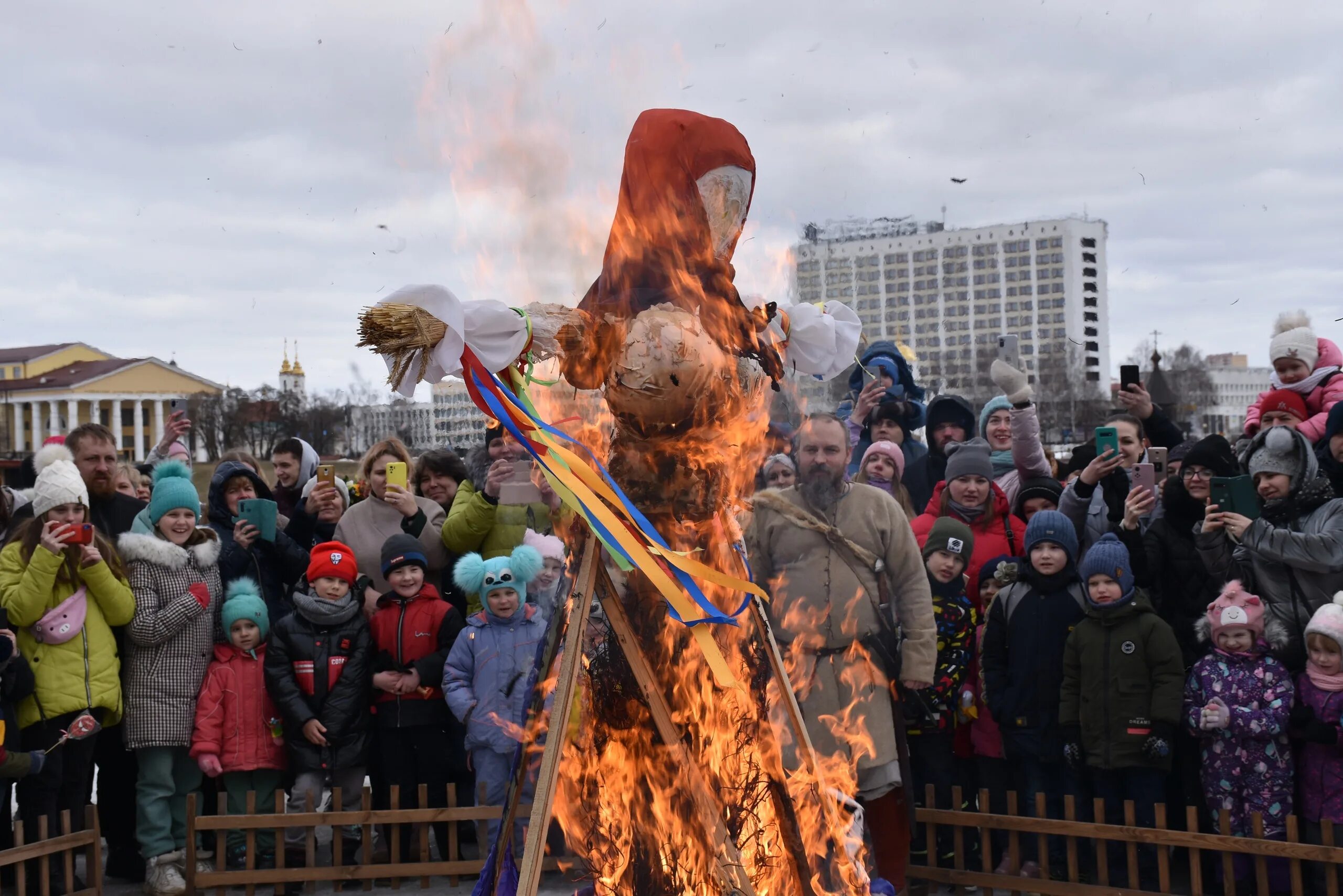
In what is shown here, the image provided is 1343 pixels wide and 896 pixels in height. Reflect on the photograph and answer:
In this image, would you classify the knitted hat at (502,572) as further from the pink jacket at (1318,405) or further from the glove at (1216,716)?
the pink jacket at (1318,405)

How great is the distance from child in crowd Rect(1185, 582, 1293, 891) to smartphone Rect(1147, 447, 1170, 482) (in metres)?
0.94

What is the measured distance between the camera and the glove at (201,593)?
6.40m

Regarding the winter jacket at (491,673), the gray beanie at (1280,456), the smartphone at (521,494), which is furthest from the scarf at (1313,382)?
the smartphone at (521,494)

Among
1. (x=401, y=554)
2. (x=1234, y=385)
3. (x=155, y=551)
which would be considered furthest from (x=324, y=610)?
(x=1234, y=385)

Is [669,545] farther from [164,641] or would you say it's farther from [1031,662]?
[164,641]

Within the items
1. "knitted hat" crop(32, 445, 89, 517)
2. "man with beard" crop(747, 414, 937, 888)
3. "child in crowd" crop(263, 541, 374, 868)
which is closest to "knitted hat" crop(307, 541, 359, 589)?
"child in crowd" crop(263, 541, 374, 868)

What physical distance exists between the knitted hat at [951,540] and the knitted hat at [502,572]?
6.67 ft

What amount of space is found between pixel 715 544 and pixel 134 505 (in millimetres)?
4606

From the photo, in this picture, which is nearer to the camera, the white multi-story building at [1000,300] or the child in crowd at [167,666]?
the child in crowd at [167,666]

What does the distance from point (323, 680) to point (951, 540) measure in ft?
11.0

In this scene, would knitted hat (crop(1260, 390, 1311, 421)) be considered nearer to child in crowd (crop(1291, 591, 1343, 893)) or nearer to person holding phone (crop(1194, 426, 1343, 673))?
person holding phone (crop(1194, 426, 1343, 673))

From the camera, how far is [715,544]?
407 cm

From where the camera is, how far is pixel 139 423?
90875 millimetres

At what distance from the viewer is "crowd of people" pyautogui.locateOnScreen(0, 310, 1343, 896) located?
5340 millimetres
